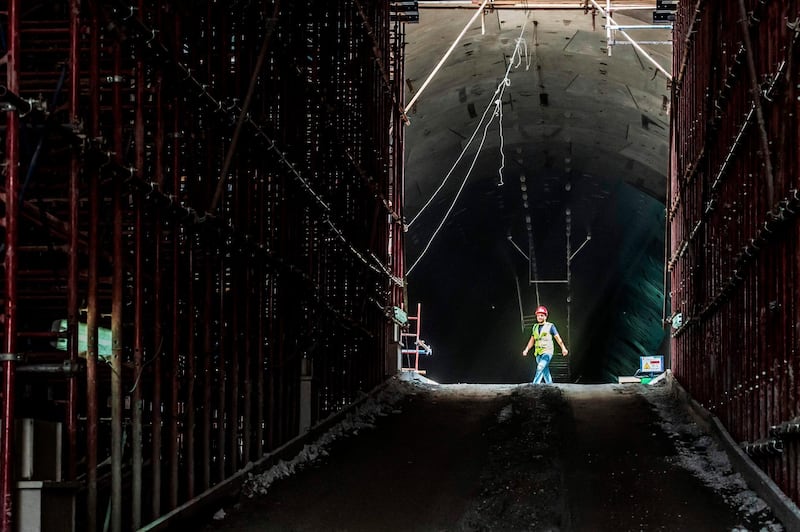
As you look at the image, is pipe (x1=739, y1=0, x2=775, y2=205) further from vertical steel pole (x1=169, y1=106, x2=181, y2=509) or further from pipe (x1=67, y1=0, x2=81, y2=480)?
pipe (x1=67, y1=0, x2=81, y2=480)

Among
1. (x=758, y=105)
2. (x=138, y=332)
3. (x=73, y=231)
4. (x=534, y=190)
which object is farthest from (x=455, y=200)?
(x=73, y=231)

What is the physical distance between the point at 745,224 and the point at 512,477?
3.03 metres

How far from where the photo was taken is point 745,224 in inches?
373

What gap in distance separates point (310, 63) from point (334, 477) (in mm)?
4481

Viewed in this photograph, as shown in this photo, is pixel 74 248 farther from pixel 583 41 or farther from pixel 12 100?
pixel 583 41

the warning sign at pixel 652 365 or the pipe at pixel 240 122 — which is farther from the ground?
the pipe at pixel 240 122

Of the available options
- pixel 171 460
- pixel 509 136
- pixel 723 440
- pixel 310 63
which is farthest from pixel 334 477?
pixel 509 136

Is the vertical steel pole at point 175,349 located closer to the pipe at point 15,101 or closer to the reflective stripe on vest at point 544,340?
the pipe at point 15,101

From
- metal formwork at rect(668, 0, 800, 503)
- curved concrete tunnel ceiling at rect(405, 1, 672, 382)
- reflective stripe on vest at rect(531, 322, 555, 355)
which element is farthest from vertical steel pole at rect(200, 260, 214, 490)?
reflective stripe on vest at rect(531, 322, 555, 355)

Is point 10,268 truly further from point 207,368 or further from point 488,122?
point 488,122

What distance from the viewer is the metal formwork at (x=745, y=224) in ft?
25.0

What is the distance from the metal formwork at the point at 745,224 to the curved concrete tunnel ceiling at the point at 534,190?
474 centimetres

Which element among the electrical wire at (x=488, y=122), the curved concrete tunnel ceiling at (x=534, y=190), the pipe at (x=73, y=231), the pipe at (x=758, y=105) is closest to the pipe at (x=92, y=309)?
the pipe at (x=73, y=231)

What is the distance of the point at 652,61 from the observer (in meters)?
17.4
